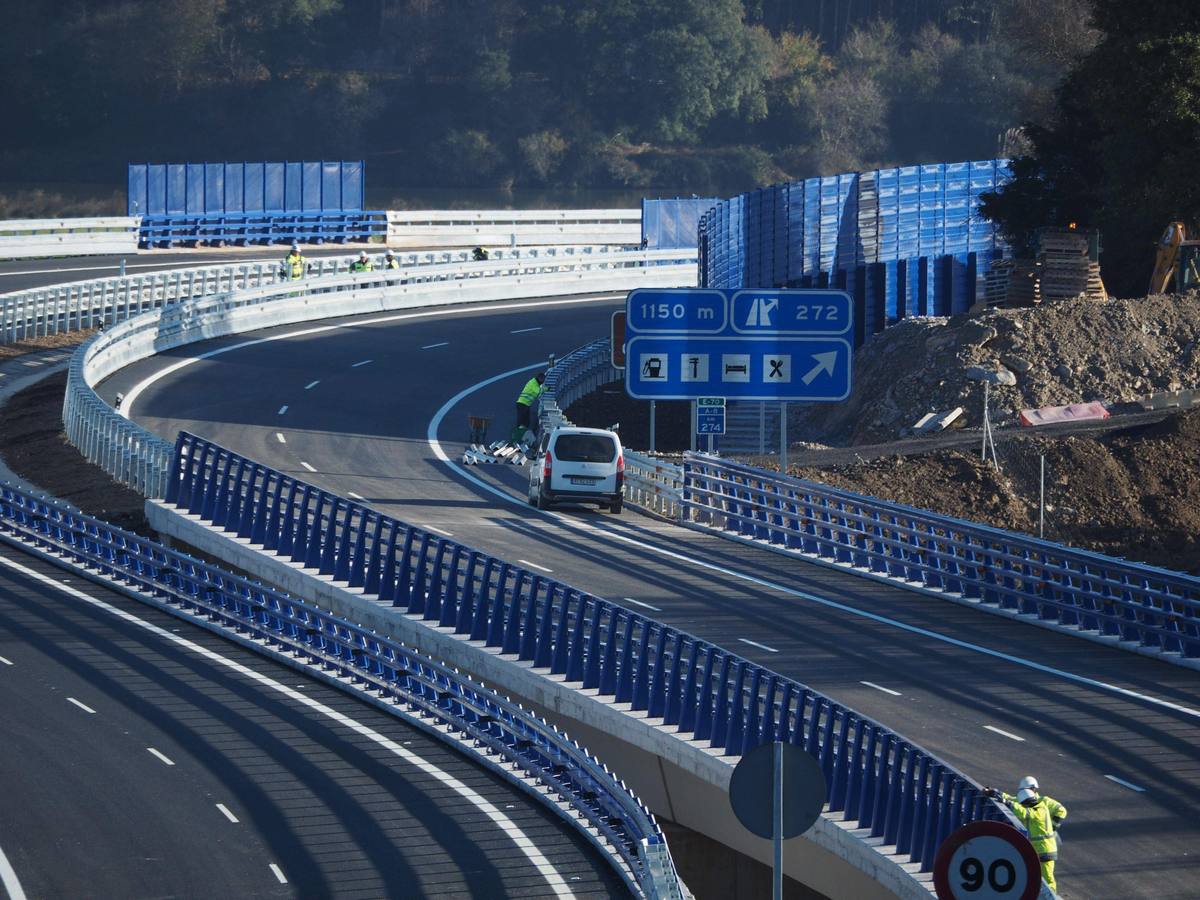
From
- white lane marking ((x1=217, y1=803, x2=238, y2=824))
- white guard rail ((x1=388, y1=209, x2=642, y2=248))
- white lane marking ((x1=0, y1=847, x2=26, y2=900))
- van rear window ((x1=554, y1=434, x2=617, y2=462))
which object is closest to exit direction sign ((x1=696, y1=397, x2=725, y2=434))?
van rear window ((x1=554, y1=434, x2=617, y2=462))

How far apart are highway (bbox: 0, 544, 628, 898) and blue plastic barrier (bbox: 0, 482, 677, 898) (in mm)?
334

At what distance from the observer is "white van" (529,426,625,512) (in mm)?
36156

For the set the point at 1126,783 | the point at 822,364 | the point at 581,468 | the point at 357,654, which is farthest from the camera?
the point at 822,364

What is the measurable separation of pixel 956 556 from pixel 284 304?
34038mm

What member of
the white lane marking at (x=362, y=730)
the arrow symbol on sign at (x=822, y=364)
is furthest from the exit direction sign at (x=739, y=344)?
the white lane marking at (x=362, y=730)

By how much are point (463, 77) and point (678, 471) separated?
3310 inches

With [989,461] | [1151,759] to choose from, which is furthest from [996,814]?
[989,461]

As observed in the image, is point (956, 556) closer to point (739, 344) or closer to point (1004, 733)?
point (1004, 733)

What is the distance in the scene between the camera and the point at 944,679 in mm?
24641

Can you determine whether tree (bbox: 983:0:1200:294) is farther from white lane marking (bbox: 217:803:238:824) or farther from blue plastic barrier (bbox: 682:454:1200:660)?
white lane marking (bbox: 217:803:238:824)

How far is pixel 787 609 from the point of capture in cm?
2847

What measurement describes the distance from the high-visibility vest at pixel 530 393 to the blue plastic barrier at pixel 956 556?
728 cm

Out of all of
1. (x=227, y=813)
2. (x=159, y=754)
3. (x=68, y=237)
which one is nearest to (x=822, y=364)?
(x=159, y=754)

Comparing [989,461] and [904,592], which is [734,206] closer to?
[989,461]
